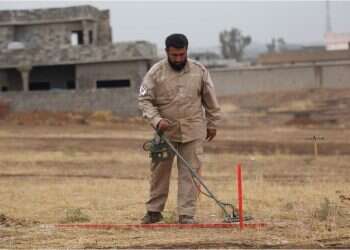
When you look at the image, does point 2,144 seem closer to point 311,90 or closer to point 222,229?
point 222,229

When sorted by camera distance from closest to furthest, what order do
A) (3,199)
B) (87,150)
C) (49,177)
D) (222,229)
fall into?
(222,229), (3,199), (49,177), (87,150)

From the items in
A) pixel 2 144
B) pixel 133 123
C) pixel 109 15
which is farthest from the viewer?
pixel 109 15

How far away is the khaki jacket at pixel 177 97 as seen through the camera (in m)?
8.56

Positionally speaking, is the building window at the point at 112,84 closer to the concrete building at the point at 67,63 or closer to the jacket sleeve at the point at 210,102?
the concrete building at the point at 67,63

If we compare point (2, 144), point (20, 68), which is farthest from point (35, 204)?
point (20, 68)

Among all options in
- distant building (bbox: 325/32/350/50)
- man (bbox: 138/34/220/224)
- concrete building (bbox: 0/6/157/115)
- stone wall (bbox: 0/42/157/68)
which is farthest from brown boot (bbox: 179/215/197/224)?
distant building (bbox: 325/32/350/50)

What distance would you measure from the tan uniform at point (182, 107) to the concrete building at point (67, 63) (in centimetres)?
3126

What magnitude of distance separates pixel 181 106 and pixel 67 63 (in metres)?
33.6

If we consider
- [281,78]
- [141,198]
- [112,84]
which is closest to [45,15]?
[112,84]

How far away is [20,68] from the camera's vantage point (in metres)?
41.6

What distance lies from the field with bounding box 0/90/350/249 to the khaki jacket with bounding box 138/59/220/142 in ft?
3.45

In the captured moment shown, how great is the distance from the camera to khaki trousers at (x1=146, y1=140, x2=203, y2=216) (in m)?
8.55

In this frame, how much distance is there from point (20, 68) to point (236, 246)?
35.6 meters

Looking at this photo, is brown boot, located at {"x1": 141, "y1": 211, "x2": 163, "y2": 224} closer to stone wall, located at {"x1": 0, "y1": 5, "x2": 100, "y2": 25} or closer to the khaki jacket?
the khaki jacket
